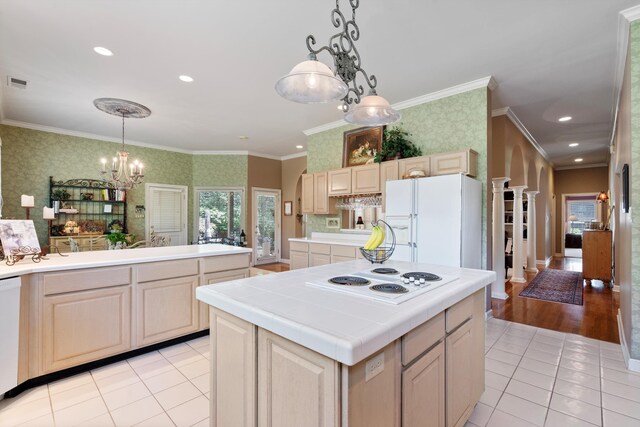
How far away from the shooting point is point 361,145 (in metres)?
4.99

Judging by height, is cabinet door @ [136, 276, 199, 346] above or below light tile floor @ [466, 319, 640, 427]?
above

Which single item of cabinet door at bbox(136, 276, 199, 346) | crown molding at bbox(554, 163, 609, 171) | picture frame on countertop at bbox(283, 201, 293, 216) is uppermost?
crown molding at bbox(554, 163, 609, 171)

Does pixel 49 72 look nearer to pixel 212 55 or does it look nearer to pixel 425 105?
pixel 212 55

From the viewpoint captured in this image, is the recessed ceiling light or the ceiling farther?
the recessed ceiling light

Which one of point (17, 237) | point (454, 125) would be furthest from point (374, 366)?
point (454, 125)

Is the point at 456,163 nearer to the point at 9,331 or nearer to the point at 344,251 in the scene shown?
the point at 344,251

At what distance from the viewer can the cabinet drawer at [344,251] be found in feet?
14.7

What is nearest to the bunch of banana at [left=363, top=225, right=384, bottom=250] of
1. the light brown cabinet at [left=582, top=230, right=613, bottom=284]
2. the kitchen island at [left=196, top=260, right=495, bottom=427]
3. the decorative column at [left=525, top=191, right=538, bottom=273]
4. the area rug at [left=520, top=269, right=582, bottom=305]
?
the kitchen island at [left=196, top=260, right=495, bottom=427]

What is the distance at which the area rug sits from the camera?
4898mm

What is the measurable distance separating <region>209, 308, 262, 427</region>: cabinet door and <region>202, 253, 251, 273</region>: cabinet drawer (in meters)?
1.77

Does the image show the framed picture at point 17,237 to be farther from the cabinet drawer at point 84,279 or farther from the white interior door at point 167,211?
the white interior door at point 167,211

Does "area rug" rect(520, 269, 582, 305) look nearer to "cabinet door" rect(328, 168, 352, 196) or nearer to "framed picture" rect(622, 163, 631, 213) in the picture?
"framed picture" rect(622, 163, 631, 213)

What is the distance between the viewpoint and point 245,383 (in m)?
1.34

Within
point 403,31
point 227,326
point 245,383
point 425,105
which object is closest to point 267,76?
point 403,31
